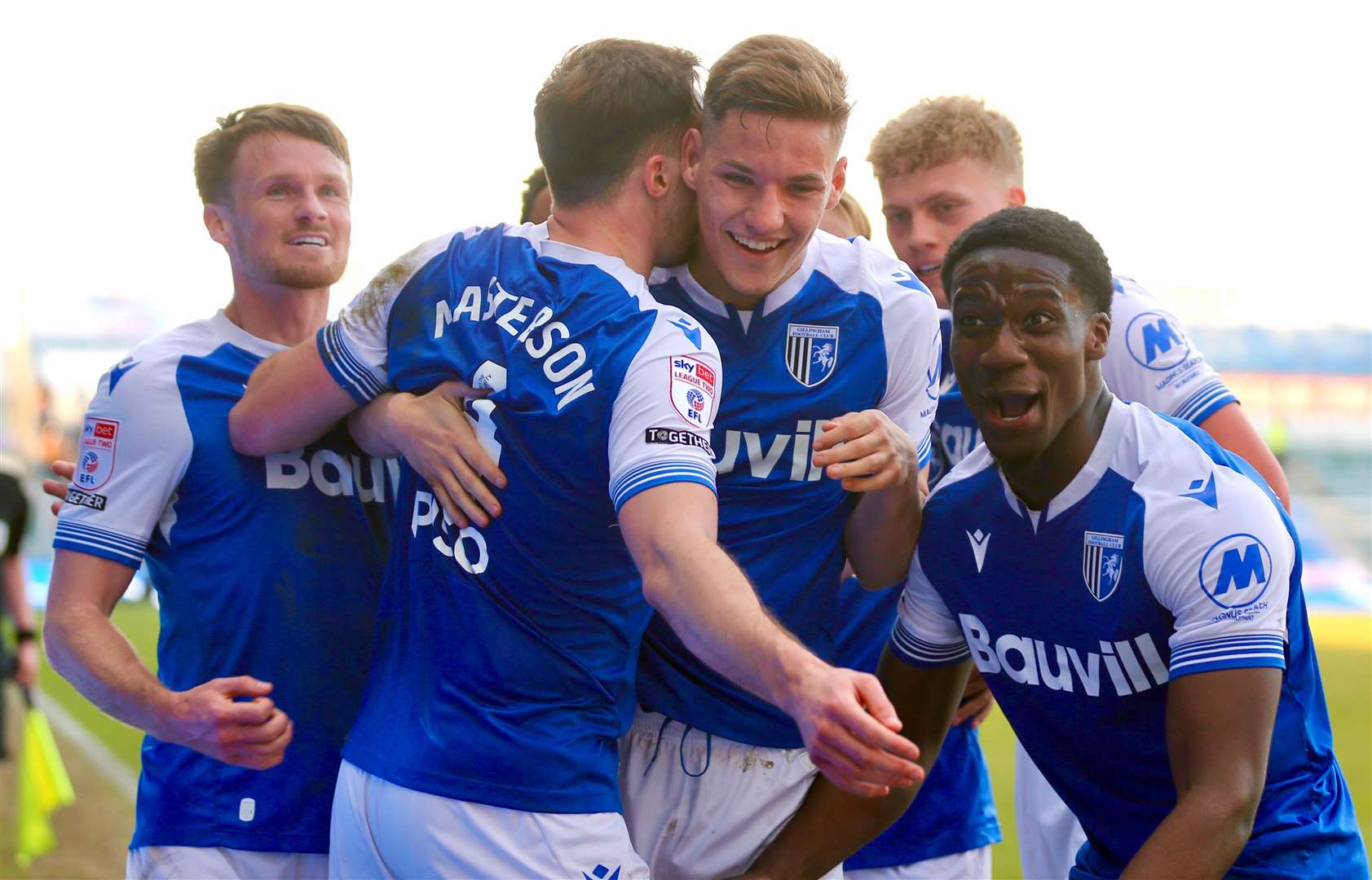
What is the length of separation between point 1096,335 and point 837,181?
2.19 ft

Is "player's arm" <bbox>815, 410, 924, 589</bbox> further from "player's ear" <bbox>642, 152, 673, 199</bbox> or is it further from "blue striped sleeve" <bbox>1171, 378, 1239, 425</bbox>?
"blue striped sleeve" <bbox>1171, 378, 1239, 425</bbox>

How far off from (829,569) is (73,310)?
1713 inches

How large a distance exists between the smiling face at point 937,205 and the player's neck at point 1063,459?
145 cm

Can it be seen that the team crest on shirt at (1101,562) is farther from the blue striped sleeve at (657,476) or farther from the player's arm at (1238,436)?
the player's arm at (1238,436)

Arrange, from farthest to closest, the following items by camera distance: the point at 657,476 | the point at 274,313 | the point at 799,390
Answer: the point at 274,313 → the point at 799,390 → the point at 657,476

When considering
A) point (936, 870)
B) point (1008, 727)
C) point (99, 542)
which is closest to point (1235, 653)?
point (936, 870)

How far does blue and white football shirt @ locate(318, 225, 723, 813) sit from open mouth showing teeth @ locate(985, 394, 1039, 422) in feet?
2.01

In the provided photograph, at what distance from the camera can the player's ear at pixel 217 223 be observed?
367 centimetres

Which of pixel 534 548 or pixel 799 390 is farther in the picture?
pixel 799 390

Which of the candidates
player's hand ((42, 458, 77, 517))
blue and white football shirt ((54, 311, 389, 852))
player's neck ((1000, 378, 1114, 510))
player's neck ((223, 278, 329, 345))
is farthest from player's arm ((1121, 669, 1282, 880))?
player's hand ((42, 458, 77, 517))

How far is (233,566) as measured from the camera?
3238mm

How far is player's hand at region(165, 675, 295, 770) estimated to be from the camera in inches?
110

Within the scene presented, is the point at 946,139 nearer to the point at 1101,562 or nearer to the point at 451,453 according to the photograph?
the point at 1101,562

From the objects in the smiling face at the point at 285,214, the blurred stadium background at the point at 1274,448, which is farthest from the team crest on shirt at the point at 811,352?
the blurred stadium background at the point at 1274,448
